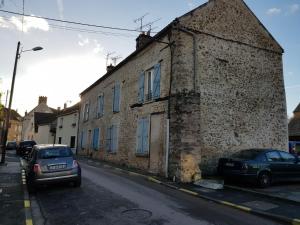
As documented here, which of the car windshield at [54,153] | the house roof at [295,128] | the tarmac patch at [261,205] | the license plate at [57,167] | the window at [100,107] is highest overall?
the window at [100,107]

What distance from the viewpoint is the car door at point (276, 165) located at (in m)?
10.5

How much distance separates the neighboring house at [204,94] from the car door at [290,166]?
8.20 ft

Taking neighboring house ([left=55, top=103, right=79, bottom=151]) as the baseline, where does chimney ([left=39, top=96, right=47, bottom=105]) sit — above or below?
above

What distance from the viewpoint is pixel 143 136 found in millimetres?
14555

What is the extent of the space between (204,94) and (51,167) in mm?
7328

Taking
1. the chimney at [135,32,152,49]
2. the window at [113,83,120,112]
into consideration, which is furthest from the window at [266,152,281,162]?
the chimney at [135,32,152,49]

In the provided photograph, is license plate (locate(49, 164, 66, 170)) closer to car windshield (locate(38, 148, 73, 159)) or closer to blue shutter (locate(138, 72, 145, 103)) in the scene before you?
car windshield (locate(38, 148, 73, 159))

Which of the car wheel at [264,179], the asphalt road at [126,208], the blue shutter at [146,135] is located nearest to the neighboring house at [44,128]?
the blue shutter at [146,135]

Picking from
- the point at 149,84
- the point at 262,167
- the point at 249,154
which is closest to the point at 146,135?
the point at 149,84

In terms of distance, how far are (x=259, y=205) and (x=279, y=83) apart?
956 cm

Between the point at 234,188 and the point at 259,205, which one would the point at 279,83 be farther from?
the point at 259,205

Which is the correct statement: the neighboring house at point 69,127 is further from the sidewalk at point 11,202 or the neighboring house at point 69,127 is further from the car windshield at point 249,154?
the car windshield at point 249,154

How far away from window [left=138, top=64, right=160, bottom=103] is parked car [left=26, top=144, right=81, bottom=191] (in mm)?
5919

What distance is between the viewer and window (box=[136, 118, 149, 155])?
46.7ft
